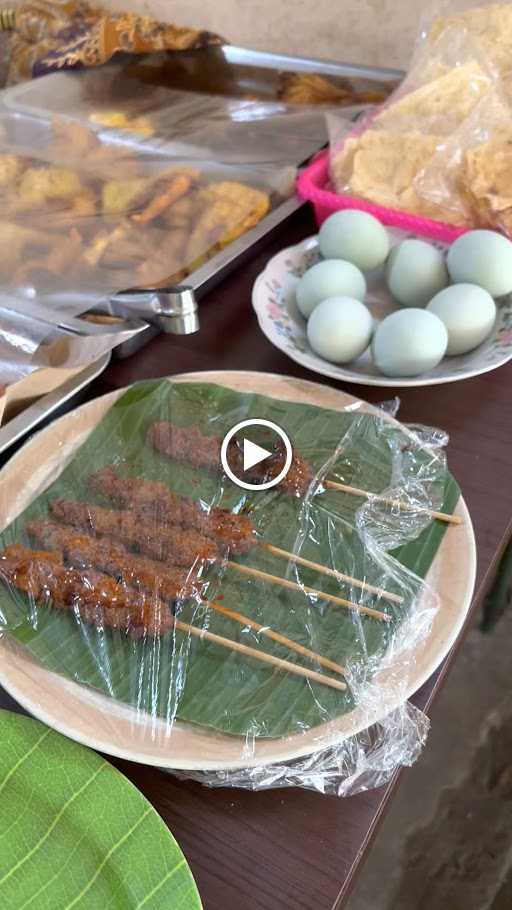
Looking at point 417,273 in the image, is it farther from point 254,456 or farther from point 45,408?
point 45,408

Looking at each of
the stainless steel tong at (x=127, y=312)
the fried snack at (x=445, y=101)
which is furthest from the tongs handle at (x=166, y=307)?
the fried snack at (x=445, y=101)

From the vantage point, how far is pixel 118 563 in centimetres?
65

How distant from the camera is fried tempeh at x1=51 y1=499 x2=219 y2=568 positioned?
0.66 m

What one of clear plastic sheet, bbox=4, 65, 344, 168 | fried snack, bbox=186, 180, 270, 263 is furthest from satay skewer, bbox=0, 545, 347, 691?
clear plastic sheet, bbox=4, 65, 344, 168

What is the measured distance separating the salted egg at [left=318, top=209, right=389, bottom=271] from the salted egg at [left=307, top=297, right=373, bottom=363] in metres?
0.12

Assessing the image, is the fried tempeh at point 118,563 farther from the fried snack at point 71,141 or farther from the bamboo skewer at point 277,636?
the fried snack at point 71,141

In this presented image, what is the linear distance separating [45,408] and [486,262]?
57cm

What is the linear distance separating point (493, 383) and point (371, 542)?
36cm

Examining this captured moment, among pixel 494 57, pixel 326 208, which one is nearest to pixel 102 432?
pixel 326 208

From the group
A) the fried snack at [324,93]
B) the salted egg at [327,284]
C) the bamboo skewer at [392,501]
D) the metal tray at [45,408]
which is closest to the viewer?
the bamboo skewer at [392,501]

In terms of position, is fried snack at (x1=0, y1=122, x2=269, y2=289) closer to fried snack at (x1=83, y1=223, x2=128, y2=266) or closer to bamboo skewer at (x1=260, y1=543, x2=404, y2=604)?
fried snack at (x1=83, y1=223, x2=128, y2=266)

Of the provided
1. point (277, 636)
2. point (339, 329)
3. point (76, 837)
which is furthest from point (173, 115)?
point (76, 837)

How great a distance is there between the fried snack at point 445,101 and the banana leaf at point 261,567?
616 mm

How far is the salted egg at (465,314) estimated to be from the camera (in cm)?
88
